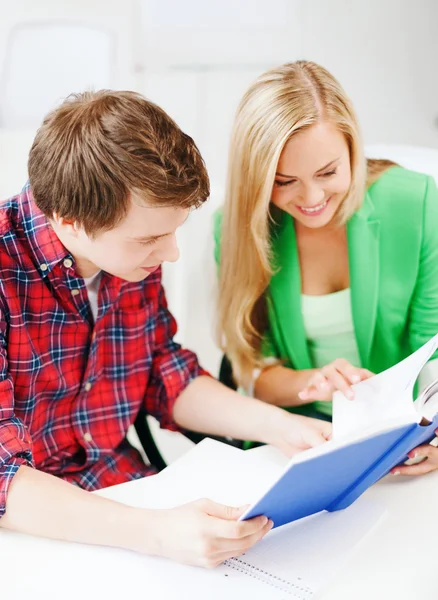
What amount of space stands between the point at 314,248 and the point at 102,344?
51 cm

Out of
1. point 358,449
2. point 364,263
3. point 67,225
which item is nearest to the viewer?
point 358,449

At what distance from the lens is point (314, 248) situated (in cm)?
157

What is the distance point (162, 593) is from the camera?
0.93 meters

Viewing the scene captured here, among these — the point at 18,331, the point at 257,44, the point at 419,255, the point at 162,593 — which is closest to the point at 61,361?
the point at 18,331

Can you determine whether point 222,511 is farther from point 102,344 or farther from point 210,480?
point 102,344

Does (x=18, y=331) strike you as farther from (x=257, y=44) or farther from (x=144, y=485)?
(x=257, y=44)

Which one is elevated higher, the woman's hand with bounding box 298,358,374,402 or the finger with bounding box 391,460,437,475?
the woman's hand with bounding box 298,358,374,402

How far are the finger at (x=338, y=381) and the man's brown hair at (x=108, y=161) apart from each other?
383 mm

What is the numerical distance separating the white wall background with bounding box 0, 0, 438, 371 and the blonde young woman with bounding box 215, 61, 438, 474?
196 centimetres

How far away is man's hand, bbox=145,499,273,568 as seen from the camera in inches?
37.1

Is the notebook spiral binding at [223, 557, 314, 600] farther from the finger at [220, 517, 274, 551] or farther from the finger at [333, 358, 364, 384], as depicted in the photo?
the finger at [333, 358, 364, 384]

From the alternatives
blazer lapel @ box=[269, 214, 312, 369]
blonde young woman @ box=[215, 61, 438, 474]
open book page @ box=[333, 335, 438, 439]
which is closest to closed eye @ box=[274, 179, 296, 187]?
blonde young woman @ box=[215, 61, 438, 474]

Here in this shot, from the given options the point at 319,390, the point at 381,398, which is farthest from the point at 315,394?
the point at 381,398

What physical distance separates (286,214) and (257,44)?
2.25m
